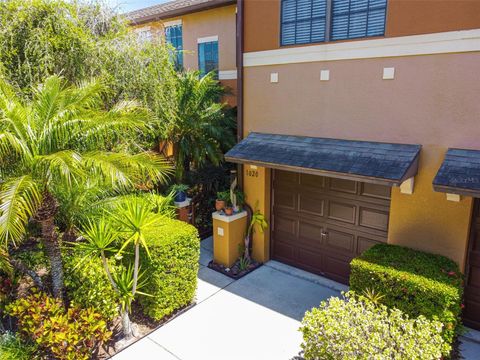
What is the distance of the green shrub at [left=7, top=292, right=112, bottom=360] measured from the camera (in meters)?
6.18

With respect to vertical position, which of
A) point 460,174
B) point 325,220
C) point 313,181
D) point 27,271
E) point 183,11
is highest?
point 183,11

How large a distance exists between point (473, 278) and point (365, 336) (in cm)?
370

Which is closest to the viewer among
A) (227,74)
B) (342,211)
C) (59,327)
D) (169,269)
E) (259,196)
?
(59,327)

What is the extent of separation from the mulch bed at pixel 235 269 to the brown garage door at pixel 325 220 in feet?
2.43

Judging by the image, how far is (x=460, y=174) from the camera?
6.29 meters

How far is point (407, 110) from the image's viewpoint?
24.4 feet

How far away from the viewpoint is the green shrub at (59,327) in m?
6.18

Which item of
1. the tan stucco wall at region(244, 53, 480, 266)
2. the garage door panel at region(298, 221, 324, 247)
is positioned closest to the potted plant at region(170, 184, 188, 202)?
the garage door panel at region(298, 221, 324, 247)

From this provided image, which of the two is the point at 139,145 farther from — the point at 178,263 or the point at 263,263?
the point at 263,263

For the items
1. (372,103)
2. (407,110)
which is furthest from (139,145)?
(407,110)

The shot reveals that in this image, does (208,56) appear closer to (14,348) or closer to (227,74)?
(227,74)

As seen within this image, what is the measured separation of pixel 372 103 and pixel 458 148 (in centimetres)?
197

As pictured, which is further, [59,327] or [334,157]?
[334,157]

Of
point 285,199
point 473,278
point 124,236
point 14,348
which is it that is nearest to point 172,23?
point 285,199
